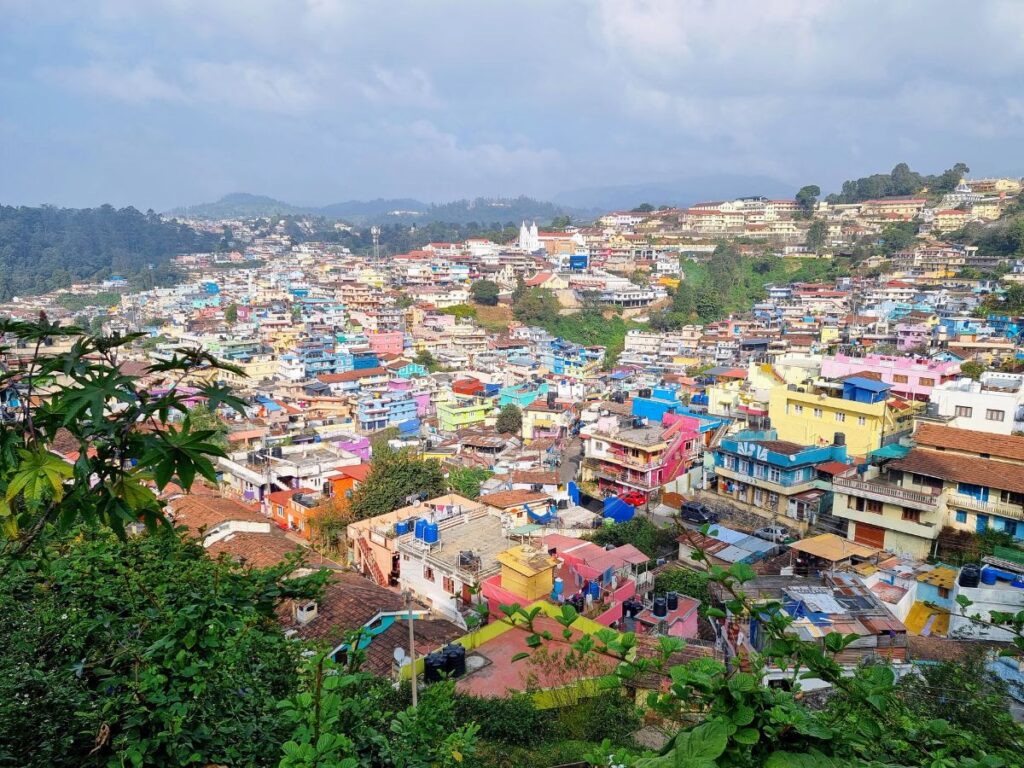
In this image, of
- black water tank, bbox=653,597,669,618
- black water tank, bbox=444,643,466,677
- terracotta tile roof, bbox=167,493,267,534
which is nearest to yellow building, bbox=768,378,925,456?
black water tank, bbox=653,597,669,618

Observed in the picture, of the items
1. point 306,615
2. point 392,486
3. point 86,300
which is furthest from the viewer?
point 86,300

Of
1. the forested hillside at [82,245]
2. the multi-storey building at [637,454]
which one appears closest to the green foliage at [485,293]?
the multi-storey building at [637,454]

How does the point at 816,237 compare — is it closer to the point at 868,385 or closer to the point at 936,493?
the point at 868,385

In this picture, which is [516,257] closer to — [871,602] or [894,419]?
[894,419]

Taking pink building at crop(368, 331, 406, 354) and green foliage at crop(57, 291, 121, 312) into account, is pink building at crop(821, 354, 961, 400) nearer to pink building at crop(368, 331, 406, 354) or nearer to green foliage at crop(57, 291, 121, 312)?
pink building at crop(368, 331, 406, 354)

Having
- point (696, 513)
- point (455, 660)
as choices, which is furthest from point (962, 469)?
point (455, 660)

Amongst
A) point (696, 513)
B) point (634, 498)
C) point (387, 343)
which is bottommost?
point (634, 498)
